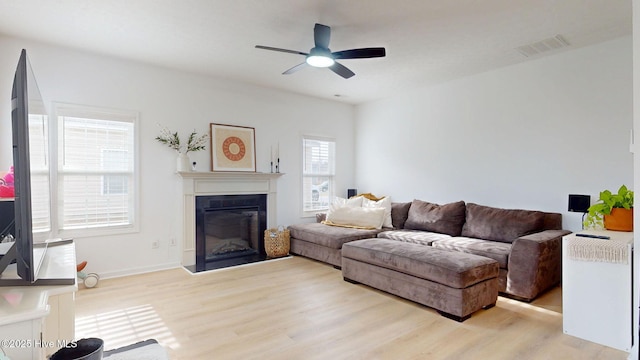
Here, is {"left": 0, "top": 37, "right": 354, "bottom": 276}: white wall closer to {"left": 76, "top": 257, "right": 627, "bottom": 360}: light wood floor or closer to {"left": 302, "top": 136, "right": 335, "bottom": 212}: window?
{"left": 302, "top": 136, "right": 335, "bottom": 212}: window

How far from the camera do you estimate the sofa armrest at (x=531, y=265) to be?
3205mm

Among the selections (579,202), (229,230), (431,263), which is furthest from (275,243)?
(579,202)

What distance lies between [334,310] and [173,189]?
9.12 feet

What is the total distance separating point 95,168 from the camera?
13.2 feet

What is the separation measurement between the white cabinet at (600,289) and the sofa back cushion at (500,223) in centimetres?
121

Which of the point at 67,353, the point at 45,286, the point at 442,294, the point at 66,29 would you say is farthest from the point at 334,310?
the point at 66,29

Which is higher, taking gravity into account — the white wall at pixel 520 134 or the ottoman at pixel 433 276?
the white wall at pixel 520 134

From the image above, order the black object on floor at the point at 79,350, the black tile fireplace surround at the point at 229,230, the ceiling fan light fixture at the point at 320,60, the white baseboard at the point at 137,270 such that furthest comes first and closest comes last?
the black tile fireplace surround at the point at 229,230, the white baseboard at the point at 137,270, the ceiling fan light fixture at the point at 320,60, the black object on floor at the point at 79,350

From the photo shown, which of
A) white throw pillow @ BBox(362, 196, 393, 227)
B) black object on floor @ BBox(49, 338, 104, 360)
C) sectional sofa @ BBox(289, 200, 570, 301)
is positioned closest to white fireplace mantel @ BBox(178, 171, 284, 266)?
sectional sofa @ BBox(289, 200, 570, 301)

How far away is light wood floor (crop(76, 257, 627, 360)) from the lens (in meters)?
2.36

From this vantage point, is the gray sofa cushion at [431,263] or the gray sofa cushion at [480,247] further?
the gray sofa cushion at [480,247]

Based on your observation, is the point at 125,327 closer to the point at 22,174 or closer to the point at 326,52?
the point at 22,174

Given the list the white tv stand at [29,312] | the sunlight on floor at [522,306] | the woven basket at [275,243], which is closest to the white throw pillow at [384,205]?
the woven basket at [275,243]

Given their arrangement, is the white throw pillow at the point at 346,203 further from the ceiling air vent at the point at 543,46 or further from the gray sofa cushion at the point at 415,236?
the ceiling air vent at the point at 543,46
